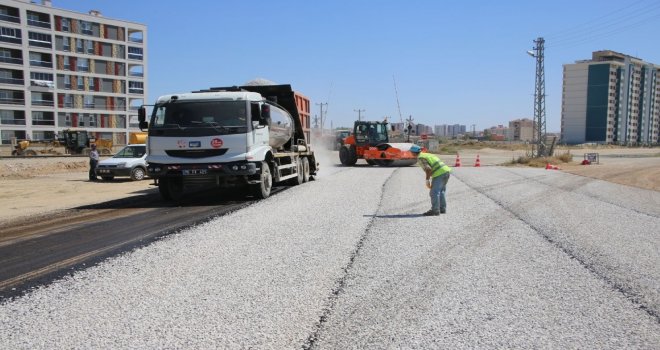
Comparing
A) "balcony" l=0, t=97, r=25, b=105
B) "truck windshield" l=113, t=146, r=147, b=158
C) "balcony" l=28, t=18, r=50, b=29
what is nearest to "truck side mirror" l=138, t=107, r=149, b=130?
"truck windshield" l=113, t=146, r=147, b=158

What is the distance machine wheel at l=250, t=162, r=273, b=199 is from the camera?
522 inches

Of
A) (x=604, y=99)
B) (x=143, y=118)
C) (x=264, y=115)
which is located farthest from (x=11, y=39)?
(x=604, y=99)

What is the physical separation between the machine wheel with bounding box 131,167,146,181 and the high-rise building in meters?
111

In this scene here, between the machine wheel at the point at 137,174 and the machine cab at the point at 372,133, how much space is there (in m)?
12.7

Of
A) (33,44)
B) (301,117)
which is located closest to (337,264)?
(301,117)

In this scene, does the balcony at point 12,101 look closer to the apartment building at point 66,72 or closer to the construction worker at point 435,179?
the apartment building at point 66,72

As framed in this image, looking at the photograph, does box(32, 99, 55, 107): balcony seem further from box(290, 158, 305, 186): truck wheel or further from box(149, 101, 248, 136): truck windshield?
box(149, 101, 248, 136): truck windshield

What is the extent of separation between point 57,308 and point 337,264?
2.97m

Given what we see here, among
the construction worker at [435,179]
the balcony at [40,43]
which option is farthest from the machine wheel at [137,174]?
the balcony at [40,43]

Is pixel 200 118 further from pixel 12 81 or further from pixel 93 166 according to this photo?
pixel 12 81

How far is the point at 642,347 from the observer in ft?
12.8

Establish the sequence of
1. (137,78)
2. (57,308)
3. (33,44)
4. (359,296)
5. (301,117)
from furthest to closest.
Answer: (137,78), (33,44), (301,117), (359,296), (57,308)

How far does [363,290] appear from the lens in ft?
17.4

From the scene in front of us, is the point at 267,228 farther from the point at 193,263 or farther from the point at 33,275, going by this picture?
the point at 33,275
